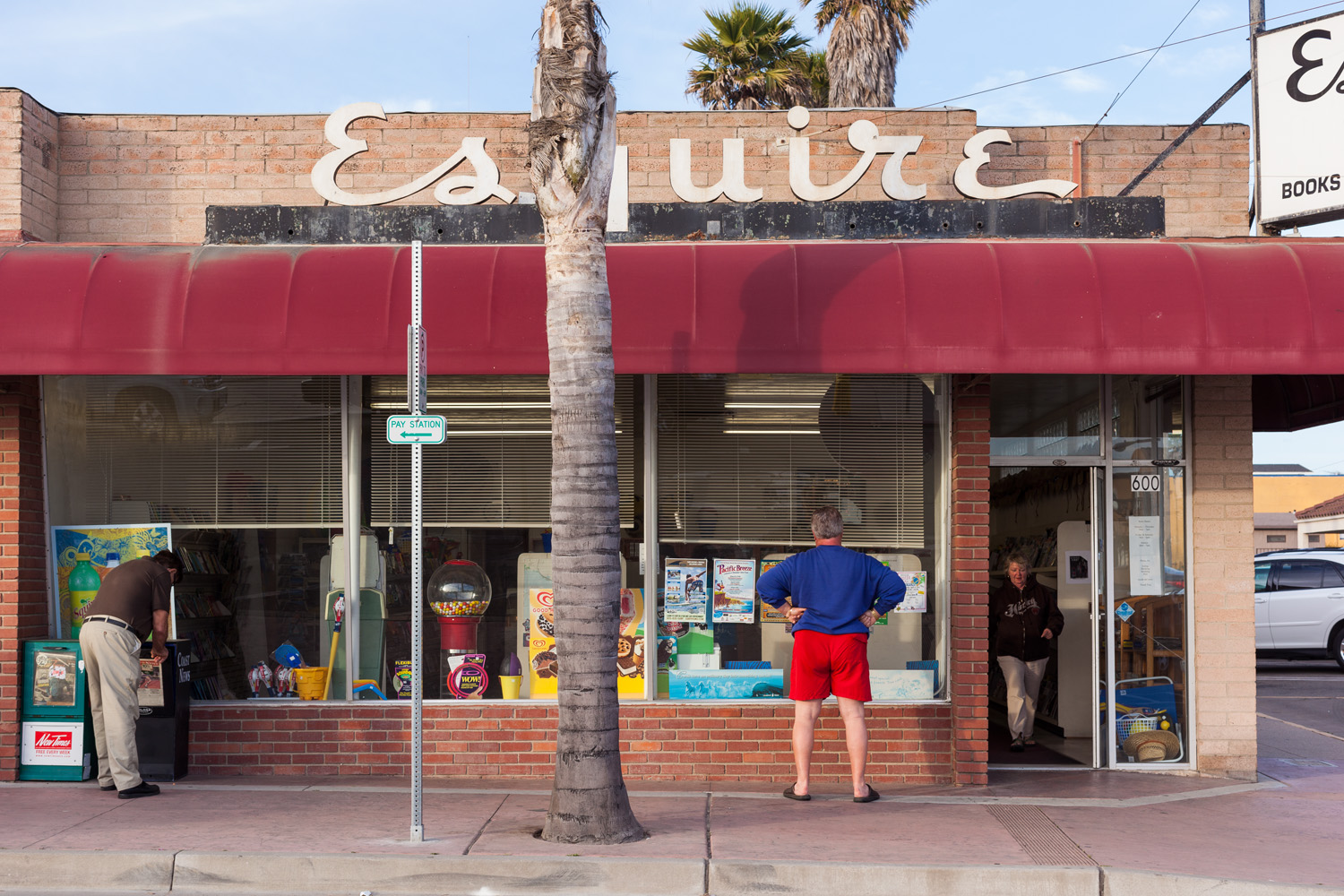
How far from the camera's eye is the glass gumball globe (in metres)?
9.18

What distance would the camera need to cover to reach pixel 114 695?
7996mm

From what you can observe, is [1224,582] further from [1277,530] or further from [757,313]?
[1277,530]

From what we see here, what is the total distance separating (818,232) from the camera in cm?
902

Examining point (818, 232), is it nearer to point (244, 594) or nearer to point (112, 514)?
point (244, 594)

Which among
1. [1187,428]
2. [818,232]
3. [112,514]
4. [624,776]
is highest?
[818,232]

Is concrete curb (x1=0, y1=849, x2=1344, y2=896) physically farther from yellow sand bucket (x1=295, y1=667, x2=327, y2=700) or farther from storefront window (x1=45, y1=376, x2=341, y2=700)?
storefront window (x1=45, y1=376, x2=341, y2=700)

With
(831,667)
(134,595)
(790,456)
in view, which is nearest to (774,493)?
(790,456)

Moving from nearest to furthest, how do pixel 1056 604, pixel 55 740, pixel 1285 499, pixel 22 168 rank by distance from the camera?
1. pixel 55 740
2. pixel 22 168
3. pixel 1056 604
4. pixel 1285 499

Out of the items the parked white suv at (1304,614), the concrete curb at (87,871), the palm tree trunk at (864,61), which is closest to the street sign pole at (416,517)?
the concrete curb at (87,871)

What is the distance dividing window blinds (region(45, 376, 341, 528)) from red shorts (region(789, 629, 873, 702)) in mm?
3622

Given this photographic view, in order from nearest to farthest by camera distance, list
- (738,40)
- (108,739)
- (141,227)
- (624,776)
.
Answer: (108,739) → (624,776) → (141,227) → (738,40)

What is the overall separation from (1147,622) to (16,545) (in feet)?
27.2

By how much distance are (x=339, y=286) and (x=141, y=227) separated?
8.12ft

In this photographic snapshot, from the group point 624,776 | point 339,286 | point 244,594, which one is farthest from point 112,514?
point 624,776
